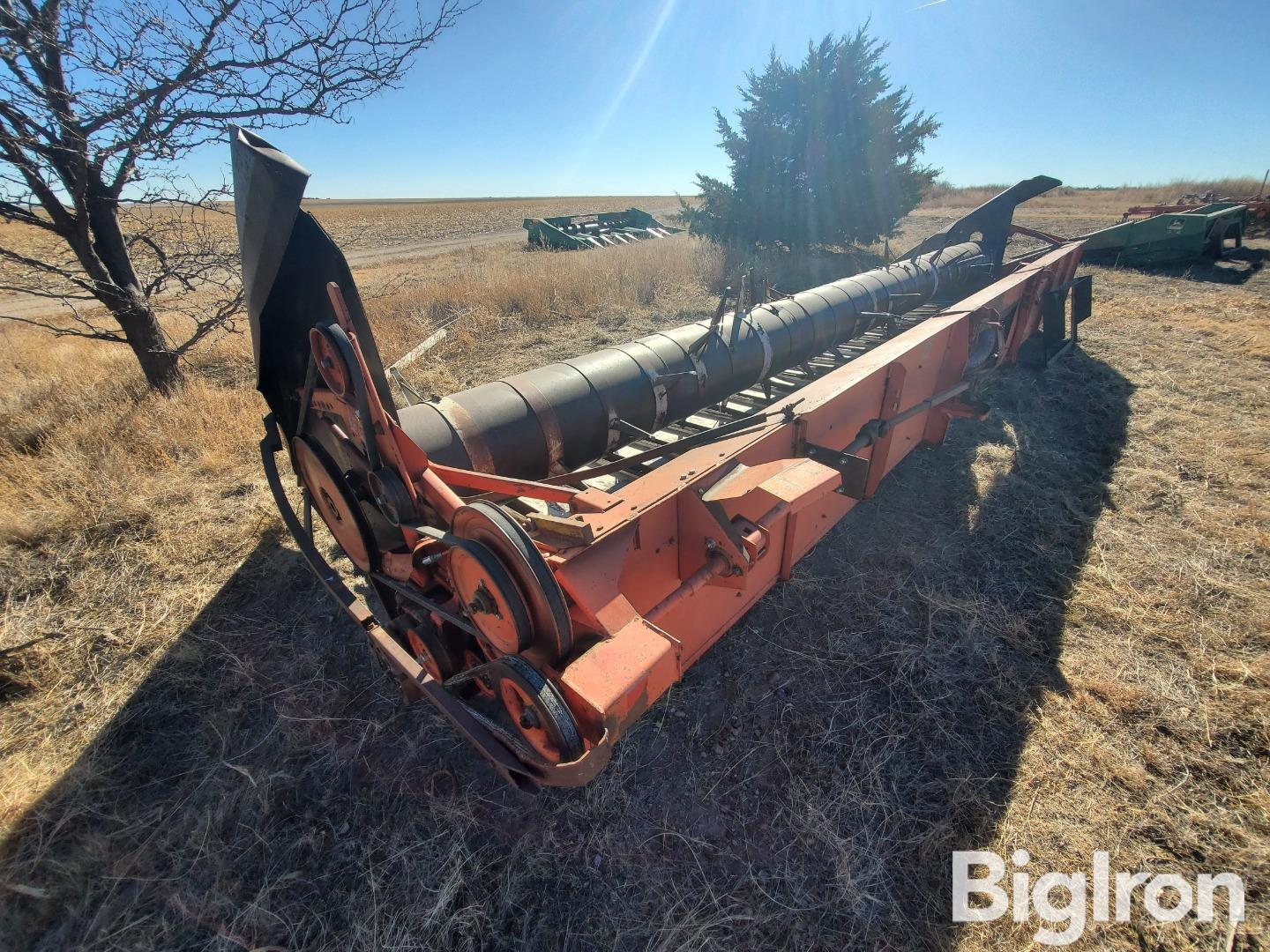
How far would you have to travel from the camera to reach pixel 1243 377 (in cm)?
574

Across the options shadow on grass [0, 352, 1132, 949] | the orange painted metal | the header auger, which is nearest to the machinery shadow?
shadow on grass [0, 352, 1132, 949]

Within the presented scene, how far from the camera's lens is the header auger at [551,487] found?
1.66 meters

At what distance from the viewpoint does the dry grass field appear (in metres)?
1.87

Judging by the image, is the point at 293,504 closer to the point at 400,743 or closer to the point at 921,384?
the point at 400,743

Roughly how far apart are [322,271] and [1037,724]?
3.81 meters

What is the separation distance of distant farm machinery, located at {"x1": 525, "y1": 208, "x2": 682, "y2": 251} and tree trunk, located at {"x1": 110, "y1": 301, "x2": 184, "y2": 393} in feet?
41.0

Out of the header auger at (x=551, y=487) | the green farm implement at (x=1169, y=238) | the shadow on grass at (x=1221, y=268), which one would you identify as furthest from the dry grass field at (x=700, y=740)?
the green farm implement at (x=1169, y=238)

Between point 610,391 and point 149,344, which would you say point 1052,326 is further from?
point 149,344

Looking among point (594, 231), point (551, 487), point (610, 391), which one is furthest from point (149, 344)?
point (594, 231)

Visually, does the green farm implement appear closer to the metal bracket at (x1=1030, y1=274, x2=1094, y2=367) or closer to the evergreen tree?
the evergreen tree

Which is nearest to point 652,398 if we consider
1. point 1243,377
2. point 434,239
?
point 1243,377

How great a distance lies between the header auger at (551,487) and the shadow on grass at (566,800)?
1.36ft

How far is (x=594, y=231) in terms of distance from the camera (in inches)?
762

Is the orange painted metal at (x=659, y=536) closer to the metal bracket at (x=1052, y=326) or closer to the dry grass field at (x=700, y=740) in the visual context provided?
the dry grass field at (x=700, y=740)
